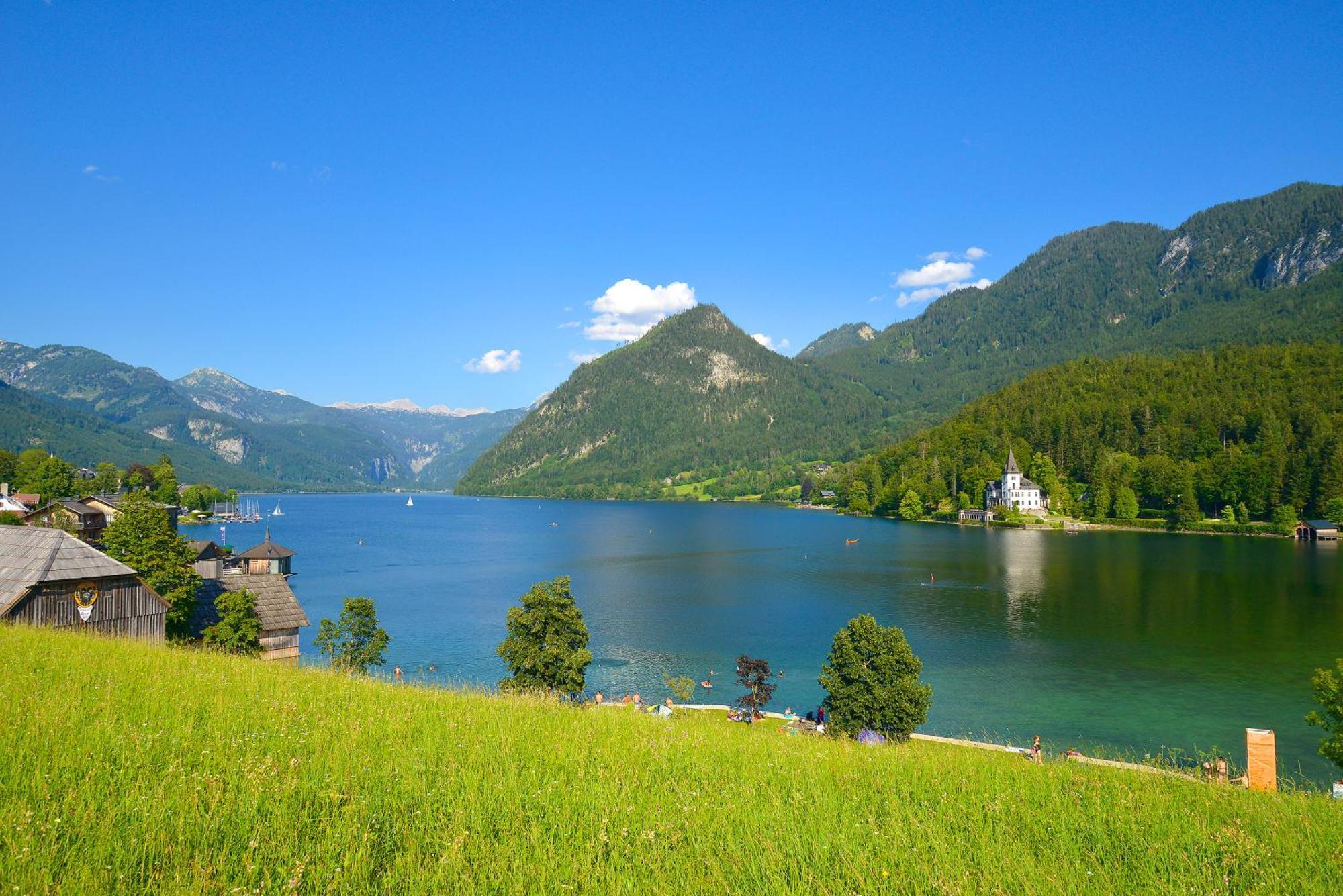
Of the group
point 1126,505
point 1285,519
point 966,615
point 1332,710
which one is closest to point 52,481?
point 966,615

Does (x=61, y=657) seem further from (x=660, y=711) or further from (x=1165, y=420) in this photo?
(x=1165, y=420)

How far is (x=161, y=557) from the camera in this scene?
2905 centimetres

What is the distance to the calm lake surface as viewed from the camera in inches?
1436

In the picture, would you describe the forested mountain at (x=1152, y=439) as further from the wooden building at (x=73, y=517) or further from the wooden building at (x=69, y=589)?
the wooden building at (x=69, y=589)

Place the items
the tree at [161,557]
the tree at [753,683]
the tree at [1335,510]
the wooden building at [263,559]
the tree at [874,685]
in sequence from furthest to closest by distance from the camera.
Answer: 1. the tree at [1335,510]
2. the wooden building at [263,559]
3. the tree at [753,683]
4. the tree at [161,557]
5. the tree at [874,685]

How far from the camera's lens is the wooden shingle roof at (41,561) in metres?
21.4

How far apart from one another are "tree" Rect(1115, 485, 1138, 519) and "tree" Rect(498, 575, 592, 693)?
136 metres

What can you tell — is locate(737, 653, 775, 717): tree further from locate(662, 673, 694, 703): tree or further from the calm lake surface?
the calm lake surface

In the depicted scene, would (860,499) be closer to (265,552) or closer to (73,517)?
(265,552)

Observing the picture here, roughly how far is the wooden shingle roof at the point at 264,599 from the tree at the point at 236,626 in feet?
Answer: 1.89

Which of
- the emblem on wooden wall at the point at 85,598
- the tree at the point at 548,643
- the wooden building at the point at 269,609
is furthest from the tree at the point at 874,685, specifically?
the emblem on wooden wall at the point at 85,598

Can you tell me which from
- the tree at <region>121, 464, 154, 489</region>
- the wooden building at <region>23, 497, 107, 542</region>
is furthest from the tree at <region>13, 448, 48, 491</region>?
the wooden building at <region>23, 497, 107, 542</region>

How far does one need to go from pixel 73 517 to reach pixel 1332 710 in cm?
9212

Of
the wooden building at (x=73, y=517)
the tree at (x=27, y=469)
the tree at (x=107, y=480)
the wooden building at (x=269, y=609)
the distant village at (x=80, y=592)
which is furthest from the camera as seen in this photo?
the tree at (x=107, y=480)
